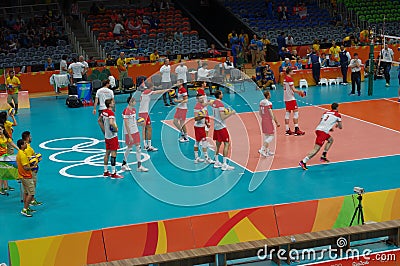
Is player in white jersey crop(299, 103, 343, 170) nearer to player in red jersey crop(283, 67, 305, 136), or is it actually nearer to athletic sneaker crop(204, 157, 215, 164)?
athletic sneaker crop(204, 157, 215, 164)

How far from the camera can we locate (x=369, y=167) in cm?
1919

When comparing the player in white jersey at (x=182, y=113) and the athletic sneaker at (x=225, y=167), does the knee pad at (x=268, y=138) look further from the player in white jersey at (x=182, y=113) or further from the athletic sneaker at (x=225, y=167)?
the player in white jersey at (x=182, y=113)

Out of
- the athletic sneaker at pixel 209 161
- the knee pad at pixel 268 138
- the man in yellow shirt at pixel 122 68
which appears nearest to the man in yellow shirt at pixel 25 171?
the athletic sneaker at pixel 209 161

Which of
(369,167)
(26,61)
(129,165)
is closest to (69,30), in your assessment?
(26,61)

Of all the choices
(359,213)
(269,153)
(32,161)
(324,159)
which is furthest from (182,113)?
(359,213)

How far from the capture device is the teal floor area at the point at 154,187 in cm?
1612

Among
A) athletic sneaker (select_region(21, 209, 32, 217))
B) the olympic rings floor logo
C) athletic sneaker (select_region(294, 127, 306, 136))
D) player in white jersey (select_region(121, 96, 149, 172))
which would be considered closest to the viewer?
athletic sneaker (select_region(21, 209, 32, 217))

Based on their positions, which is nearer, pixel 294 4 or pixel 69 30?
pixel 69 30

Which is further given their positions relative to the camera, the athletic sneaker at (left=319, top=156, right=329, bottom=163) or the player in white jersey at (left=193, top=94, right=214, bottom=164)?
the athletic sneaker at (left=319, top=156, right=329, bottom=163)

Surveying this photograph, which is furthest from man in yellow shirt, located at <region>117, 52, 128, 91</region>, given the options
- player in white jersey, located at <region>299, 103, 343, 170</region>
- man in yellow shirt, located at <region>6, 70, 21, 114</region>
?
player in white jersey, located at <region>299, 103, 343, 170</region>

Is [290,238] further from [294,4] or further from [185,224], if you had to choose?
[294,4]

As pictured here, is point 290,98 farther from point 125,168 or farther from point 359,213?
point 359,213

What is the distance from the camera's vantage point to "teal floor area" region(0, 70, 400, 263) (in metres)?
16.1

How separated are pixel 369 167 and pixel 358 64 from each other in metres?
11.1
